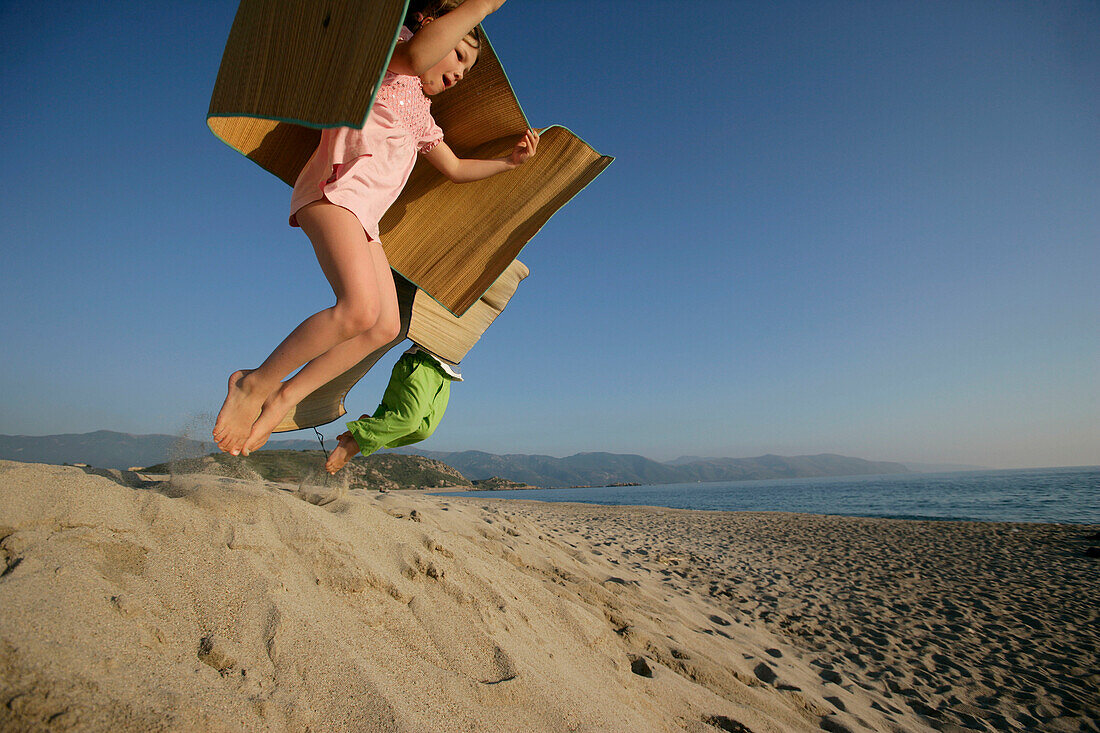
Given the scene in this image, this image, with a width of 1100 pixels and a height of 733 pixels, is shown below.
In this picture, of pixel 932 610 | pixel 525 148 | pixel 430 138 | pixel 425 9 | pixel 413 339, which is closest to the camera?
pixel 425 9

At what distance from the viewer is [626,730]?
167cm

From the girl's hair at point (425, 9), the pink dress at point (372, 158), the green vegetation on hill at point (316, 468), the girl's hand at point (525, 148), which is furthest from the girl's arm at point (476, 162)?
the green vegetation on hill at point (316, 468)

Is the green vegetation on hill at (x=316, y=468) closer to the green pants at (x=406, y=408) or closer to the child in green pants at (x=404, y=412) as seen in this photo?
the child in green pants at (x=404, y=412)

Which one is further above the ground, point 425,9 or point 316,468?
point 425,9

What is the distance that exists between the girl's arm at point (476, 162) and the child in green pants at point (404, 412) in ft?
3.12

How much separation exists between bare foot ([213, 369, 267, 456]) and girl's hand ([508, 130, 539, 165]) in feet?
5.07

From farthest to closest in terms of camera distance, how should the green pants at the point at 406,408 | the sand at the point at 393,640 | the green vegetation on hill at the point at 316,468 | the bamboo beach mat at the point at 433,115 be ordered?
the green vegetation on hill at the point at 316,468 → the green pants at the point at 406,408 → the bamboo beach mat at the point at 433,115 → the sand at the point at 393,640

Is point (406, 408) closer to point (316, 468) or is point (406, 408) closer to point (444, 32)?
point (316, 468)

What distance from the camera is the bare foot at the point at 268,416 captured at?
194cm

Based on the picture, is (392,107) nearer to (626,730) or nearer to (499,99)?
(499,99)

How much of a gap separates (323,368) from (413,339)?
800mm

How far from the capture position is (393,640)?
175 cm

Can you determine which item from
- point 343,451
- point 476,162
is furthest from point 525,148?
point 343,451

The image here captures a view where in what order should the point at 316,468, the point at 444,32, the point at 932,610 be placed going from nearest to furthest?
the point at 444,32
the point at 316,468
the point at 932,610
